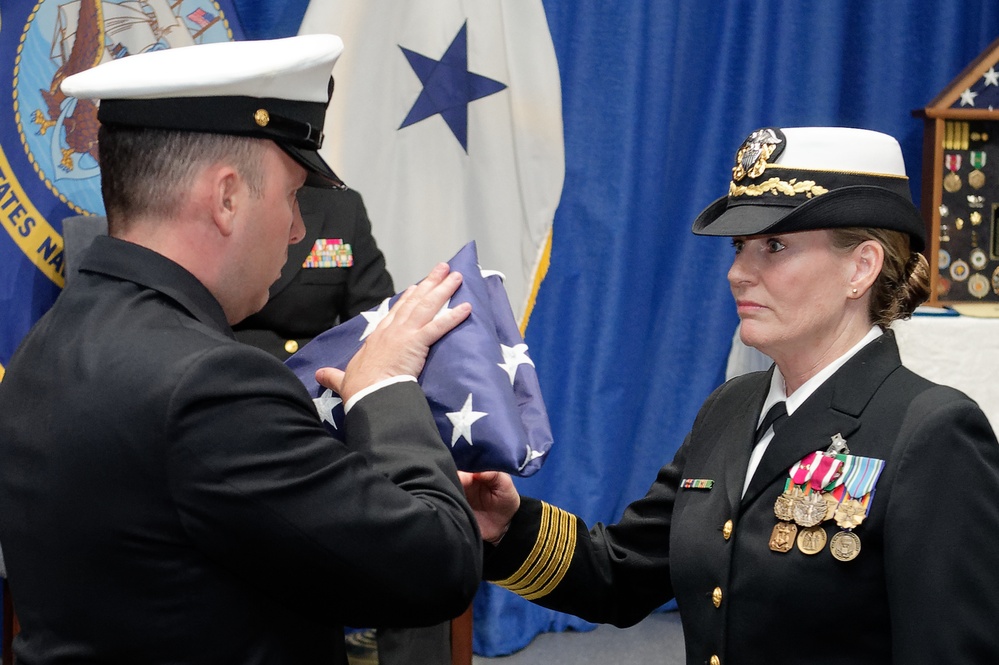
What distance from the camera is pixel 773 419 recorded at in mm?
1692

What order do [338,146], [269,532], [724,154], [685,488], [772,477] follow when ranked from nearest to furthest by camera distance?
[269,532], [772,477], [685,488], [338,146], [724,154]

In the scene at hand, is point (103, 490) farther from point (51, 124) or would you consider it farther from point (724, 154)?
point (724, 154)

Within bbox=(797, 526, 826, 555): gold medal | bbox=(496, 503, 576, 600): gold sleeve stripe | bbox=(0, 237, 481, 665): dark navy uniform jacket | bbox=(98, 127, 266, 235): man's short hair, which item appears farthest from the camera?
bbox=(496, 503, 576, 600): gold sleeve stripe

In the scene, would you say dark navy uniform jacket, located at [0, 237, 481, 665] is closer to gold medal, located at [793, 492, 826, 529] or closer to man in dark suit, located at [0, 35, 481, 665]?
man in dark suit, located at [0, 35, 481, 665]

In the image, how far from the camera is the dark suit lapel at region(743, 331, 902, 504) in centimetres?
157

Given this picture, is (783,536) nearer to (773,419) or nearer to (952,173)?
(773,419)

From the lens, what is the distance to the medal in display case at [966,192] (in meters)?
3.64

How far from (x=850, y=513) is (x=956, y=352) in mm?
2076

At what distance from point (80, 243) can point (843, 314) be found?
218cm

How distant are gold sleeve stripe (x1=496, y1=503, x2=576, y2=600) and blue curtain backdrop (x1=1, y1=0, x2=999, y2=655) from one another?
1.87 metres

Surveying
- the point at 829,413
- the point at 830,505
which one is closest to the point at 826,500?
the point at 830,505

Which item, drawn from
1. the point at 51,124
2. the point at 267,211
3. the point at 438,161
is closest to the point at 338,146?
the point at 438,161

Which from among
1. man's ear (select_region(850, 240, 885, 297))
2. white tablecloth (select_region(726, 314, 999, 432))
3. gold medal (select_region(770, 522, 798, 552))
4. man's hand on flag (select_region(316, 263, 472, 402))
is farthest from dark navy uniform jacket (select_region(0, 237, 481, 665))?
white tablecloth (select_region(726, 314, 999, 432))

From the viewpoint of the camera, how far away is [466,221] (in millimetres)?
3705
